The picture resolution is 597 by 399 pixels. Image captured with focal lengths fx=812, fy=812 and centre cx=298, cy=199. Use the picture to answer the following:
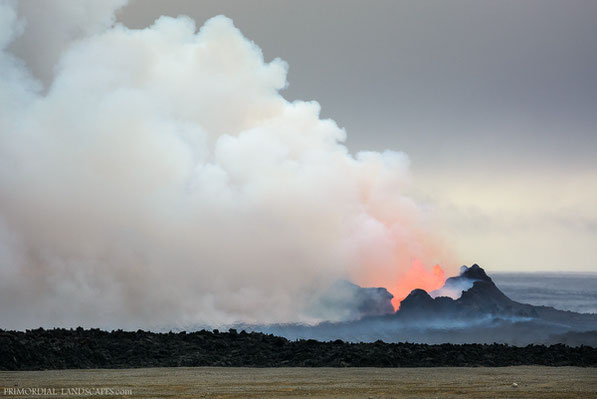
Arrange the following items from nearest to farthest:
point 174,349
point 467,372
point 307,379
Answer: point 307,379 < point 467,372 < point 174,349

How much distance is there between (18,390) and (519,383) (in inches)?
823

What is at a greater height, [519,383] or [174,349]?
[174,349]

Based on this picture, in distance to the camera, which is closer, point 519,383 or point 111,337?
point 519,383

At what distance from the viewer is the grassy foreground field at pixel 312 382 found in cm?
3141

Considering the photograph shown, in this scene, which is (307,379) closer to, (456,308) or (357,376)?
(357,376)

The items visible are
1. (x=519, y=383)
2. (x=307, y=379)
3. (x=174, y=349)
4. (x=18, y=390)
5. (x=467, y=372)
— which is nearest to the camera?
(x=18, y=390)

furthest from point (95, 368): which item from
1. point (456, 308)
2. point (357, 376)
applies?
point (456, 308)

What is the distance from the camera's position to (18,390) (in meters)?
32.6

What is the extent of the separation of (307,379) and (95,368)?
1273 cm

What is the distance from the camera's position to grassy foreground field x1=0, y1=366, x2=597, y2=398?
31406 mm

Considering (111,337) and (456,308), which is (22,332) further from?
(456,308)

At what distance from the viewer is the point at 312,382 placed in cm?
3591

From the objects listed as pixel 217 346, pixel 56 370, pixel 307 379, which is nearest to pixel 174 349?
pixel 217 346

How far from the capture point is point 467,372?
40062 mm
